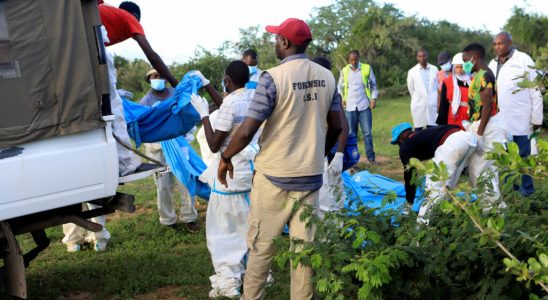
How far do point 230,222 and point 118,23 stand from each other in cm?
181

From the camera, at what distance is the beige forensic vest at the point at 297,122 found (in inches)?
152

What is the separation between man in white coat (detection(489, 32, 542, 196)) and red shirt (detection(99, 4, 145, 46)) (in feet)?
14.5

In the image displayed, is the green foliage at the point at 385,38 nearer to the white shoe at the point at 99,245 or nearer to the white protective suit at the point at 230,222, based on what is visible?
the white shoe at the point at 99,245

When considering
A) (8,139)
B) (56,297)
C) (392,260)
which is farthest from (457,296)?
(56,297)

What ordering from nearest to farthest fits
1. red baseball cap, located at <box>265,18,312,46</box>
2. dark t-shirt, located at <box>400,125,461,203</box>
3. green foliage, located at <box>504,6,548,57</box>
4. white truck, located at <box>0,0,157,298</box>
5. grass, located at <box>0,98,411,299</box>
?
1. white truck, located at <box>0,0,157,298</box>
2. red baseball cap, located at <box>265,18,312,46</box>
3. grass, located at <box>0,98,411,299</box>
4. dark t-shirt, located at <box>400,125,461,203</box>
5. green foliage, located at <box>504,6,548,57</box>

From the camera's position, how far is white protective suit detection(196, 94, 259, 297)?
16.5ft

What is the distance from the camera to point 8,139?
144 inches

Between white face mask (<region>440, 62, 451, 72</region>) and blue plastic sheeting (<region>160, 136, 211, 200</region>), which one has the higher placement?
white face mask (<region>440, 62, 451, 72</region>)

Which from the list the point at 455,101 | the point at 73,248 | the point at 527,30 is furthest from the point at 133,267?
the point at 527,30

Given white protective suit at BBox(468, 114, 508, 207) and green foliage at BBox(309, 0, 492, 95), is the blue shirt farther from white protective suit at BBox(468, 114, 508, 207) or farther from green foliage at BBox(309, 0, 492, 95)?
green foliage at BBox(309, 0, 492, 95)

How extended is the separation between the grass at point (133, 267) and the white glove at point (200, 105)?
4.93 ft

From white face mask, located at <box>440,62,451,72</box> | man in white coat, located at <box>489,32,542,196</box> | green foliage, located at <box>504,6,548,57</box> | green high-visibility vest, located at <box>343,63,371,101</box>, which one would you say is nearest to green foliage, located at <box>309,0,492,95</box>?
green foliage, located at <box>504,6,548,57</box>

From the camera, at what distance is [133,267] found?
19.2ft

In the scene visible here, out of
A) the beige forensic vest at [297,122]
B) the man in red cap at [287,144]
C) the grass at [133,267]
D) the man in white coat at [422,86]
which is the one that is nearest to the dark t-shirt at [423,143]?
the grass at [133,267]
